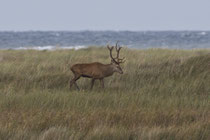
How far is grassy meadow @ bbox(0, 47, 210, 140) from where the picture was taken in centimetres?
682

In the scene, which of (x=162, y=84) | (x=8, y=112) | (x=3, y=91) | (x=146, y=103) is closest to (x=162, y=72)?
(x=162, y=84)

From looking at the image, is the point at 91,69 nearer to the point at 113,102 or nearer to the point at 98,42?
the point at 113,102

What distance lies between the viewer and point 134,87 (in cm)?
1112

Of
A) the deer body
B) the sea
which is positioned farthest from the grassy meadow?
the sea

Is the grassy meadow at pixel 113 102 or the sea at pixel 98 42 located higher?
the grassy meadow at pixel 113 102

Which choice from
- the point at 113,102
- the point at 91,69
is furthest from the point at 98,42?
the point at 113,102

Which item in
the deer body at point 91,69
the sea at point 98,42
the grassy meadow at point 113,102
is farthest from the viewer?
the sea at point 98,42

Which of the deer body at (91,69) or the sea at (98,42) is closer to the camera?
the deer body at (91,69)

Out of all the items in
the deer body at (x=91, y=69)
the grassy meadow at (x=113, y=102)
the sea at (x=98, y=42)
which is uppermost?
the deer body at (x=91, y=69)

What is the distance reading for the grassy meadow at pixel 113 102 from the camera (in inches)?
269

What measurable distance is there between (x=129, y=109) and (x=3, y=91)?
2804mm

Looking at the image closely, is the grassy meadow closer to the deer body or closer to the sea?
the deer body

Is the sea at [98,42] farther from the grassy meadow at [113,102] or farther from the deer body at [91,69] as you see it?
the deer body at [91,69]

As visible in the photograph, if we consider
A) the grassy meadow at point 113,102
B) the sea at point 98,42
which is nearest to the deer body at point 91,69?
the grassy meadow at point 113,102
